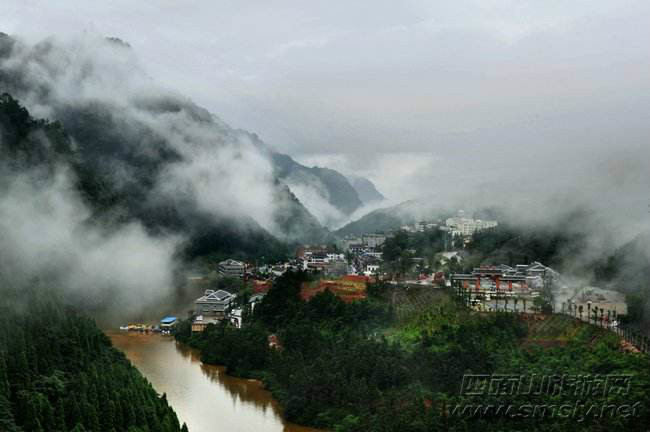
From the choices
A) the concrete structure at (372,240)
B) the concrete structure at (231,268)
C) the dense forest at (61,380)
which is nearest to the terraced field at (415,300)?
the dense forest at (61,380)

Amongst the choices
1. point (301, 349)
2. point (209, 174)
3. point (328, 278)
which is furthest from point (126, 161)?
point (301, 349)

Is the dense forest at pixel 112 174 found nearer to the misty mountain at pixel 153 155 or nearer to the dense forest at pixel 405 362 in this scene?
the misty mountain at pixel 153 155

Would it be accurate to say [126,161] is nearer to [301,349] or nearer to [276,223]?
[276,223]

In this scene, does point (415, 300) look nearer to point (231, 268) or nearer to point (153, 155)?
point (231, 268)

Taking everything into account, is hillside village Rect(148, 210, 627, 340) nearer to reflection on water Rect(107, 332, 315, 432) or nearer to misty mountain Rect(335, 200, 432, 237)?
reflection on water Rect(107, 332, 315, 432)

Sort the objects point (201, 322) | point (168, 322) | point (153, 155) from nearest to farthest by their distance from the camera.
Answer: point (201, 322), point (168, 322), point (153, 155)

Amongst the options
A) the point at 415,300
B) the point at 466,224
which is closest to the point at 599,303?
the point at 415,300
